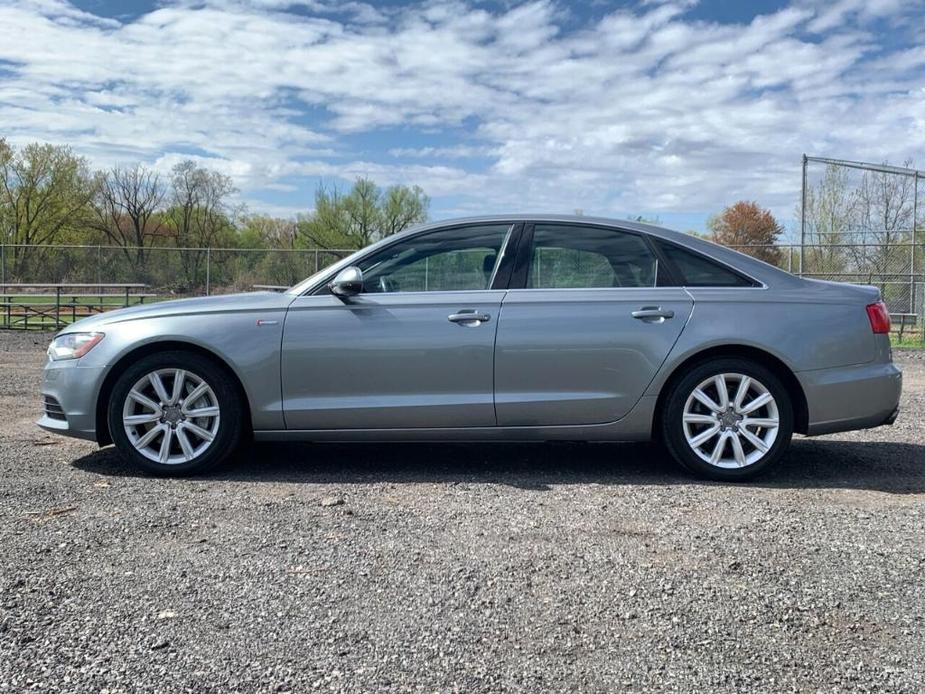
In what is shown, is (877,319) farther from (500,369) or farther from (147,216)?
(147,216)

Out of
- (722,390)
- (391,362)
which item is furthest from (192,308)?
(722,390)

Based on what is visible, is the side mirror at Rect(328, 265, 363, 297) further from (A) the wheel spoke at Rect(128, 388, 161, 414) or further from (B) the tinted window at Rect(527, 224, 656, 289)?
(A) the wheel spoke at Rect(128, 388, 161, 414)

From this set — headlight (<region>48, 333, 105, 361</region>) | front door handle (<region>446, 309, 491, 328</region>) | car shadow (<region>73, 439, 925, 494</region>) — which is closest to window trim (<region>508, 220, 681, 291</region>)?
front door handle (<region>446, 309, 491, 328</region>)

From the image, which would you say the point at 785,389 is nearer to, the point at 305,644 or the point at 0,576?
the point at 305,644

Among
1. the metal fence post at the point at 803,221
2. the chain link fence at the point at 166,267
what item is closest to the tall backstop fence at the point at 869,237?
the metal fence post at the point at 803,221

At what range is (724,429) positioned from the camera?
502cm

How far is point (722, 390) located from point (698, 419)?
226 mm

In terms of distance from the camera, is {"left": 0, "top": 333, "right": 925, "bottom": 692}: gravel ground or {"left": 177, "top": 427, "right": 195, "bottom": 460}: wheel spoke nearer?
{"left": 0, "top": 333, "right": 925, "bottom": 692}: gravel ground

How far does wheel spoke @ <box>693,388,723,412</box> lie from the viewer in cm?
502

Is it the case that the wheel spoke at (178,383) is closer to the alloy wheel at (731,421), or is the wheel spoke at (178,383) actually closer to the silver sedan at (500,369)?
the silver sedan at (500,369)

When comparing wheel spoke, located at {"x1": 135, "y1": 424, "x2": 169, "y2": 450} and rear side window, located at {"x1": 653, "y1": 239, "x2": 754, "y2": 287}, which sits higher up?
rear side window, located at {"x1": 653, "y1": 239, "x2": 754, "y2": 287}

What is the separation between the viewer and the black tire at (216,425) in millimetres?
5070

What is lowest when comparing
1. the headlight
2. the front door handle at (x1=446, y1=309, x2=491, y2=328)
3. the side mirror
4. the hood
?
the headlight

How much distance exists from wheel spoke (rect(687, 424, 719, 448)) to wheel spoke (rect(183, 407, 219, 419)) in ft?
9.37
